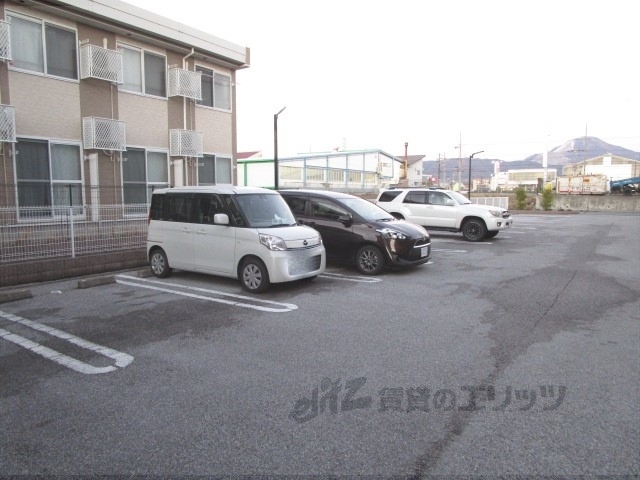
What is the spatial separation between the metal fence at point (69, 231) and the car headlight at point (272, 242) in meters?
4.35

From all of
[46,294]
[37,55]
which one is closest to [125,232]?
[46,294]

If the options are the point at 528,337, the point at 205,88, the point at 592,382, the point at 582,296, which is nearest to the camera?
the point at 592,382

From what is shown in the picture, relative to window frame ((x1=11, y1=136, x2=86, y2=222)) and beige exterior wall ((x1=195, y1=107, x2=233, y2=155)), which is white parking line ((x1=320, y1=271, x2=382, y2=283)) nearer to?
window frame ((x1=11, y1=136, x2=86, y2=222))

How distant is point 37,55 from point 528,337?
1304 centimetres

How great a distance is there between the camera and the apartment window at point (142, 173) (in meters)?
13.9

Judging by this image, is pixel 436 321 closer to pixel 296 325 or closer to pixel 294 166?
pixel 296 325

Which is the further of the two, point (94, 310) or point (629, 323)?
point (94, 310)

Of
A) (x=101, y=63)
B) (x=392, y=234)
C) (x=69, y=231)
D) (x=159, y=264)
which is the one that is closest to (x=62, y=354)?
(x=159, y=264)

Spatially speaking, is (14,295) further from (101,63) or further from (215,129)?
(215,129)

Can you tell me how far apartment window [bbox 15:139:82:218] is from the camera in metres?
10.2

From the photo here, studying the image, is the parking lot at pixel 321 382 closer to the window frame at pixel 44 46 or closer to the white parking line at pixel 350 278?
the white parking line at pixel 350 278

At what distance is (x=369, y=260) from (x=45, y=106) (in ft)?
30.7

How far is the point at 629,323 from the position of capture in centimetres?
609

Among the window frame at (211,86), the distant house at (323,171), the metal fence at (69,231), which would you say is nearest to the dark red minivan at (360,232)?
the metal fence at (69,231)
